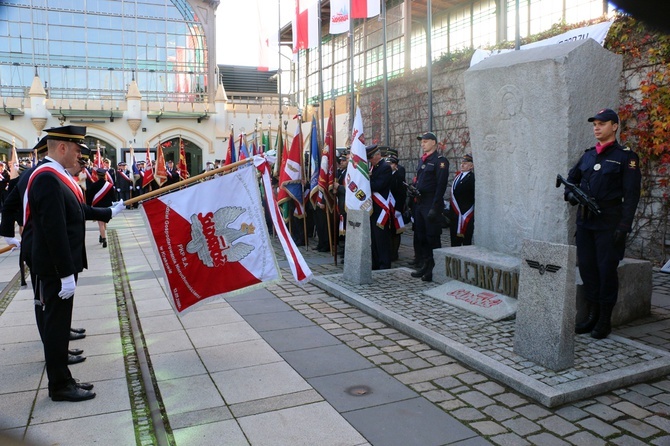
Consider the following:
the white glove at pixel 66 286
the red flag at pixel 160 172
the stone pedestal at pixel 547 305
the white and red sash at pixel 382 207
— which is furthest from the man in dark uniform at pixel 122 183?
the stone pedestal at pixel 547 305

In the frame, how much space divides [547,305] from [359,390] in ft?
5.30

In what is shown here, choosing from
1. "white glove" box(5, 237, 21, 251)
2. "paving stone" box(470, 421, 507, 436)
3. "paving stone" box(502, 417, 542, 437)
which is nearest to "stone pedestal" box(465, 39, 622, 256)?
"paving stone" box(502, 417, 542, 437)

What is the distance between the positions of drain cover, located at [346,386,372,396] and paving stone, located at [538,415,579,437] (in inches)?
47.3

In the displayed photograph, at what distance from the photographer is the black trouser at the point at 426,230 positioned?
7.66 metres

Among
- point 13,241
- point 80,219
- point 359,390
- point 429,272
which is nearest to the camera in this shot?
point 359,390

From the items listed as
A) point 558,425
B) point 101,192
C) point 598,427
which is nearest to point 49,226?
point 101,192

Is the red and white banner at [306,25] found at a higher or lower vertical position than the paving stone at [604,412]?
higher

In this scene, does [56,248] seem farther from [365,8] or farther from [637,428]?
[365,8]

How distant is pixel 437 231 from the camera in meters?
7.68

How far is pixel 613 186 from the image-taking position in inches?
190

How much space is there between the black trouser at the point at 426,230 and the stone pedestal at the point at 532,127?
981 millimetres

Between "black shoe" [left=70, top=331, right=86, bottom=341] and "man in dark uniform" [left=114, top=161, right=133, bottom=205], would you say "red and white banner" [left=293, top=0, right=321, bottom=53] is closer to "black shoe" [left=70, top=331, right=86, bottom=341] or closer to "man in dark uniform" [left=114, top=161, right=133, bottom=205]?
"man in dark uniform" [left=114, top=161, right=133, bottom=205]

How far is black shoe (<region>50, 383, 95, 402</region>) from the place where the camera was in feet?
12.4

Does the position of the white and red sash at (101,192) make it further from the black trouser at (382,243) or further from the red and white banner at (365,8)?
the red and white banner at (365,8)
